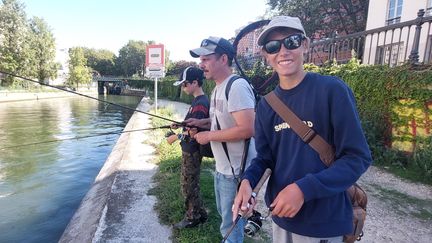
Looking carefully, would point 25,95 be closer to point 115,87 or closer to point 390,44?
point 115,87

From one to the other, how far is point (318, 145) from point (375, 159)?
5838 millimetres

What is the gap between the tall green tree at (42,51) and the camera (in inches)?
1815

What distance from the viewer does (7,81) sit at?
39812 mm

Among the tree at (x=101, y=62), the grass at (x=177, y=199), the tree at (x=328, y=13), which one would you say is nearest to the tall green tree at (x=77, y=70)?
the tree at (x=101, y=62)

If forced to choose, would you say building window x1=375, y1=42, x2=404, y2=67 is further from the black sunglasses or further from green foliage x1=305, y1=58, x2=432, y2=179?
the black sunglasses

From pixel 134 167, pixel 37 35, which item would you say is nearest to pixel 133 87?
pixel 37 35

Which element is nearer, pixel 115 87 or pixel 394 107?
pixel 394 107

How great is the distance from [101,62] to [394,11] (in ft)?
308

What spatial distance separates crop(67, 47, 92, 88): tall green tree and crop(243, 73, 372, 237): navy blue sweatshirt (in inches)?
2688

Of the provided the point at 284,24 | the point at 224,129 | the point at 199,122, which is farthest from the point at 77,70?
the point at 284,24

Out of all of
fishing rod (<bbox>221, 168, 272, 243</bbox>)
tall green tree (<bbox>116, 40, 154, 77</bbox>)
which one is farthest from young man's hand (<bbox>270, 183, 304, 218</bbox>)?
tall green tree (<bbox>116, 40, 154, 77</bbox>)

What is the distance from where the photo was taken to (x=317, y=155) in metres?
1.42

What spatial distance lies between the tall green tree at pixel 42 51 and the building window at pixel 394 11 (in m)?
47.2

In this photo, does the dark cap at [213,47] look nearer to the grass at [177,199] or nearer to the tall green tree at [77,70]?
the grass at [177,199]
